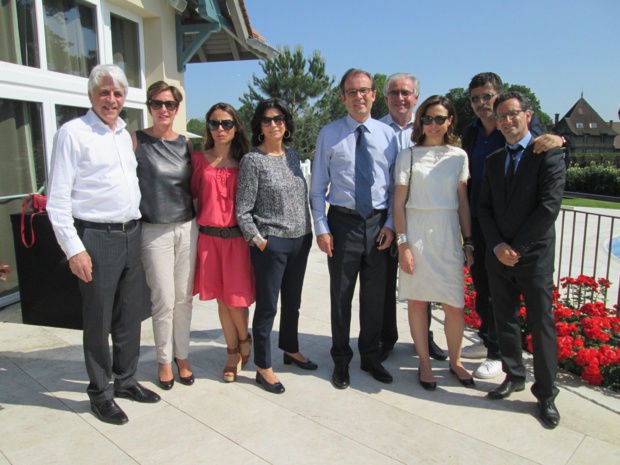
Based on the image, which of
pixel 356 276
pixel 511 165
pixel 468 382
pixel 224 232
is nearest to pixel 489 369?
pixel 468 382

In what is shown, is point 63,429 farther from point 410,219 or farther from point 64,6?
point 64,6

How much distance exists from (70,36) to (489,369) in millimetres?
5387

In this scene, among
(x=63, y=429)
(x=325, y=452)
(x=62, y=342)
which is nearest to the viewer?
(x=325, y=452)

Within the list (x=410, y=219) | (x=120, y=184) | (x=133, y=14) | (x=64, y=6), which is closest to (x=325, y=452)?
(x=410, y=219)

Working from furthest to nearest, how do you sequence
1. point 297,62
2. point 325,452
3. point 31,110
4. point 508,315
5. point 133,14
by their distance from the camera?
point 297,62 → point 133,14 → point 31,110 → point 508,315 → point 325,452

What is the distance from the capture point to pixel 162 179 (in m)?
2.96

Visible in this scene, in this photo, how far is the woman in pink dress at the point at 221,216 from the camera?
3066mm

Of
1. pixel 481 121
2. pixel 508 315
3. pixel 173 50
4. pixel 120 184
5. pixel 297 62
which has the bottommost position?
pixel 508 315

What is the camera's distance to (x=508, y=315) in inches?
118

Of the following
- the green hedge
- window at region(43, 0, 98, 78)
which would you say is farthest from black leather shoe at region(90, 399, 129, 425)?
the green hedge

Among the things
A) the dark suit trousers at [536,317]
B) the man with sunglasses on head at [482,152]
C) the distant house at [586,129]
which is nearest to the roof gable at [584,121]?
the distant house at [586,129]

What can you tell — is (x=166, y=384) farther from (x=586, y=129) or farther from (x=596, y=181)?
(x=586, y=129)

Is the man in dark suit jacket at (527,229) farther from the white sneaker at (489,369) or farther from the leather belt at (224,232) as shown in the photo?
the leather belt at (224,232)

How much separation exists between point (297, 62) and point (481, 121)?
34062 millimetres
